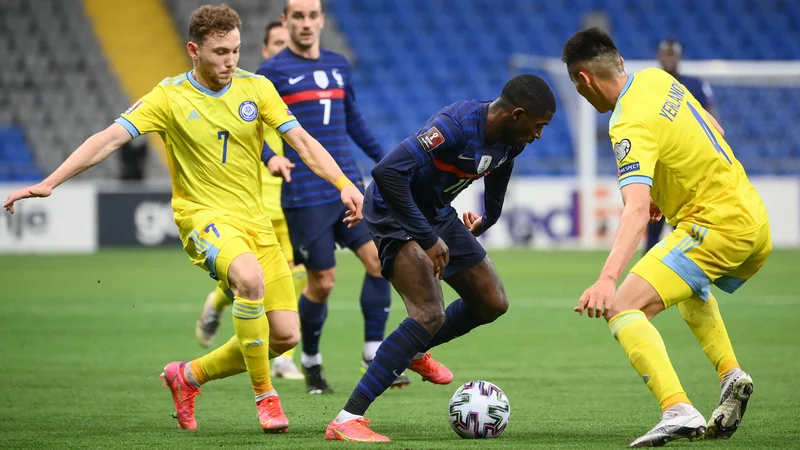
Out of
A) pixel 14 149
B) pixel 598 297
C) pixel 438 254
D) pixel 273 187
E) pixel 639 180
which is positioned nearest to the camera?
pixel 598 297

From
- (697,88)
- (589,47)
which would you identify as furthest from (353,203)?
(697,88)

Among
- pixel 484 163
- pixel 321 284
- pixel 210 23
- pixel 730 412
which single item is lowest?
pixel 730 412

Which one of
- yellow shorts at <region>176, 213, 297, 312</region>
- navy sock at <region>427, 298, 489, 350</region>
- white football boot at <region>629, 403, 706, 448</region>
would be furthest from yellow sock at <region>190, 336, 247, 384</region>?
white football boot at <region>629, 403, 706, 448</region>

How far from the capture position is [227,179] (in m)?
5.62

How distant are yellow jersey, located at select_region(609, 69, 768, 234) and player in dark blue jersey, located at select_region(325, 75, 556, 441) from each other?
388 mm

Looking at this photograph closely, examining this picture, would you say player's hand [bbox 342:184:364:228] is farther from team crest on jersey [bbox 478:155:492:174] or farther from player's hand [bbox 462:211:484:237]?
player's hand [bbox 462:211:484:237]

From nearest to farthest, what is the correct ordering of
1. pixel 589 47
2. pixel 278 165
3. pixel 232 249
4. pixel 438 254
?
pixel 589 47 → pixel 438 254 → pixel 232 249 → pixel 278 165

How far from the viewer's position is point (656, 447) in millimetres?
4734

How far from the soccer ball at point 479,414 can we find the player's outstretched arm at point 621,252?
0.91m

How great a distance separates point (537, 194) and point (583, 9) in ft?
22.2

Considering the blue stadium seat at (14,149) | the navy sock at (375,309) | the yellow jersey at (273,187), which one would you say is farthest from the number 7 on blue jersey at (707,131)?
the blue stadium seat at (14,149)

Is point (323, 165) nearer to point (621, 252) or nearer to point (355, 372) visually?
point (621, 252)

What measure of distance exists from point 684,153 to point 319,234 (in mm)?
2878

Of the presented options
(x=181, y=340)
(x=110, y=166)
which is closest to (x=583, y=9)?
(x=110, y=166)
